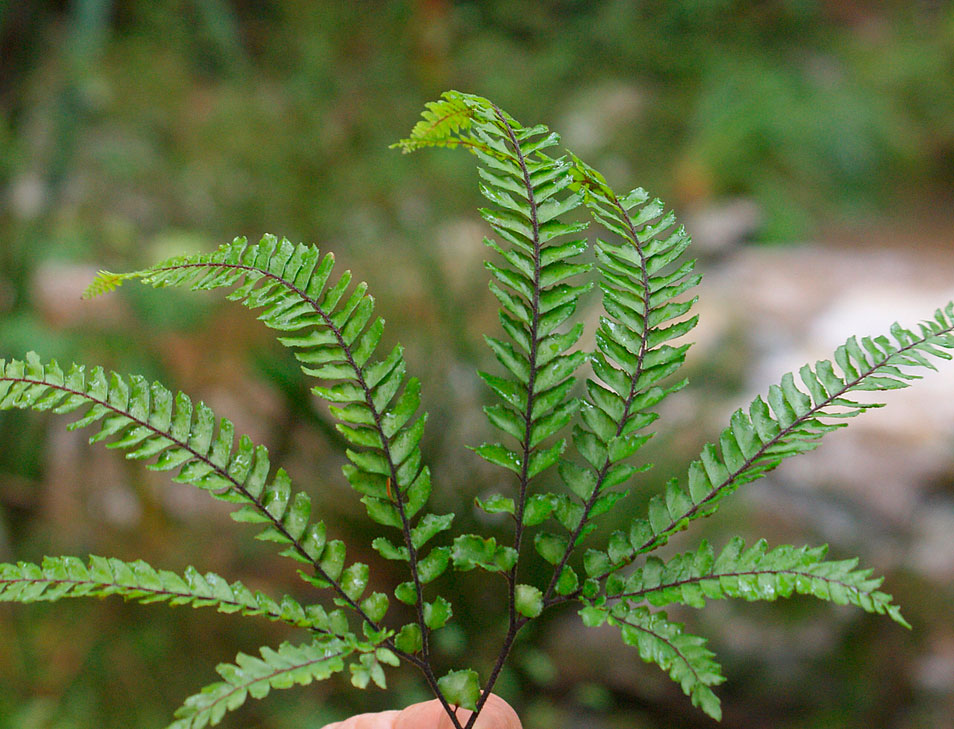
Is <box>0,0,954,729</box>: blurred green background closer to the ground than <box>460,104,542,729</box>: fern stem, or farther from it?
farther from it

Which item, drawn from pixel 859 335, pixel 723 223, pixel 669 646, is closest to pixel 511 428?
pixel 669 646

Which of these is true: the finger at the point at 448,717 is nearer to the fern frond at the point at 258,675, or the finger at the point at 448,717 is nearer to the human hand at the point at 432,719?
the human hand at the point at 432,719

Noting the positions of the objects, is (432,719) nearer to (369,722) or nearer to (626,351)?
(369,722)

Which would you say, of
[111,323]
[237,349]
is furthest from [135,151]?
[237,349]

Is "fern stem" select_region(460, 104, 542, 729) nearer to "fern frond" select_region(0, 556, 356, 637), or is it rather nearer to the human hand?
the human hand

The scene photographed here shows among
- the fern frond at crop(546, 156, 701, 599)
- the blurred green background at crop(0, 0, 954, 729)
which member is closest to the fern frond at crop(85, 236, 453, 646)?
the fern frond at crop(546, 156, 701, 599)
